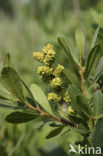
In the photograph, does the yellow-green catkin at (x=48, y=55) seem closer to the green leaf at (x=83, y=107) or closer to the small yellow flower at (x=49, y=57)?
the small yellow flower at (x=49, y=57)

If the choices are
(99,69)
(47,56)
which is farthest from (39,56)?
(99,69)

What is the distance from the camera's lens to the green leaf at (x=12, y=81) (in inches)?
24.3

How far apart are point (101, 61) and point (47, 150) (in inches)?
26.0

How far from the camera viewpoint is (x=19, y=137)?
4.37 feet

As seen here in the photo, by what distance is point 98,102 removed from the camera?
0.63m

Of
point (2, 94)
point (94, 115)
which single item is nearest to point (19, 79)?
point (2, 94)

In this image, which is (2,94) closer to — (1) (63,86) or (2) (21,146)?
(1) (63,86)

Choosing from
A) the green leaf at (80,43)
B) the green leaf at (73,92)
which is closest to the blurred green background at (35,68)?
the green leaf at (80,43)

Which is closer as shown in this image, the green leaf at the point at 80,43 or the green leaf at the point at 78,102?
the green leaf at the point at 78,102

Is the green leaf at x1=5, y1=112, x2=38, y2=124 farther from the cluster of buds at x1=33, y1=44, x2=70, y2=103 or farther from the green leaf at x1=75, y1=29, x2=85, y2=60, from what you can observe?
the green leaf at x1=75, y1=29, x2=85, y2=60

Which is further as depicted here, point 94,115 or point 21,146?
point 21,146

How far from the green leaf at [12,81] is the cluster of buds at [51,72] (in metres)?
0.06

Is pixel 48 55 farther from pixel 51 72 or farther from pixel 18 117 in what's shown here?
pixel 18 117

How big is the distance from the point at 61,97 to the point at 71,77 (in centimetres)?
6
